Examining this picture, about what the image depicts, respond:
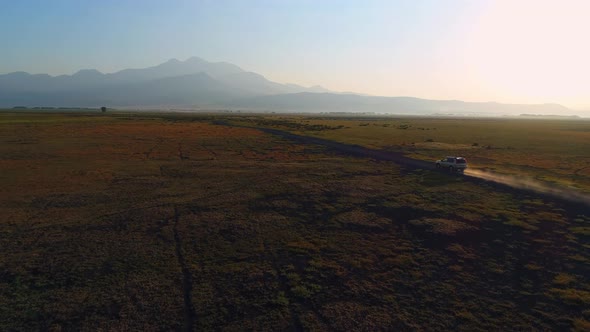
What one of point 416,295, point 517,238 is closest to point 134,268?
point 416,295

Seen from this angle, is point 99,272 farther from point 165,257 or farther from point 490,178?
point 490,178

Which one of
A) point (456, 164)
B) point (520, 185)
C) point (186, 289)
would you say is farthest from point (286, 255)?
point (456, 164)

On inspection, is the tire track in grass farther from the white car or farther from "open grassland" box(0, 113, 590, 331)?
the white car

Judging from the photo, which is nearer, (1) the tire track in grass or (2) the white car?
(1) the tire track in grass

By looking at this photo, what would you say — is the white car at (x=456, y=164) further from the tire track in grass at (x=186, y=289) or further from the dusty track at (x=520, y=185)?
the tire track in grass at (x=186, y=289)

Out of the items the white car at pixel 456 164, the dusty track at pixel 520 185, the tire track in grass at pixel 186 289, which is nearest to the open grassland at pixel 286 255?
the tire track in grass at pixel 186 289

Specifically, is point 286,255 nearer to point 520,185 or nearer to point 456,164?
point 520,185

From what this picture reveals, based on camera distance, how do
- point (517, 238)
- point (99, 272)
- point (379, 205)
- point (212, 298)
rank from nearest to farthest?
point (212, 298) → point (99, 272) → point (517, 238) → point (379, 205)

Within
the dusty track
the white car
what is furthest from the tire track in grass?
the white car
